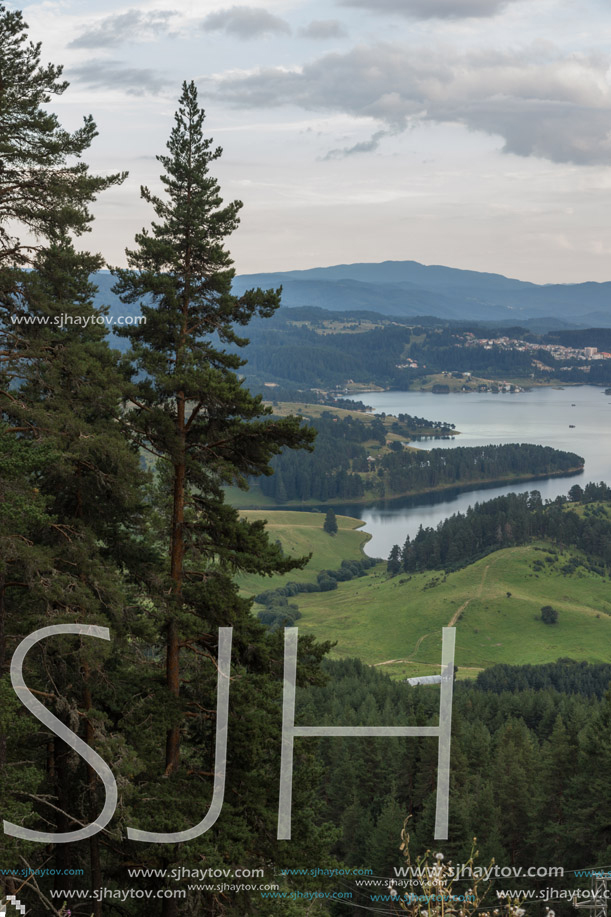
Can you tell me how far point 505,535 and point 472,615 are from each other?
36885 millimetres

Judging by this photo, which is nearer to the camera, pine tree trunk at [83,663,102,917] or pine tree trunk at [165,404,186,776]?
pine tree trunk at [83,663,102,917]

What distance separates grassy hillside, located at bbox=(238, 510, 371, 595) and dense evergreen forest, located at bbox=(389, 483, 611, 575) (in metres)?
13.6

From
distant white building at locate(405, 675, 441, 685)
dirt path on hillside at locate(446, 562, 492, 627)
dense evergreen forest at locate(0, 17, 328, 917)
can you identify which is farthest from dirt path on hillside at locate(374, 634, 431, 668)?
dense evergreen forest at locate(0, 17, 328, 917)

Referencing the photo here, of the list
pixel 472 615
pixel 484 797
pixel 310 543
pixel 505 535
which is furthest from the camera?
pixel 310 543

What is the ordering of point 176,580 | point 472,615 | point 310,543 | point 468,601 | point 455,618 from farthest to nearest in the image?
point 310,543 < point 468,601 < point 472,615 < point 455,618 < point 176,580

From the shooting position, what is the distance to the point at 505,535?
168000 millimetres

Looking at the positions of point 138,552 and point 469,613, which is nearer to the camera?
point 138,552

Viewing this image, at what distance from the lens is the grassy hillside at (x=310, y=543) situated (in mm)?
166125

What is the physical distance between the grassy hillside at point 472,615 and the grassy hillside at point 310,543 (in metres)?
10.2

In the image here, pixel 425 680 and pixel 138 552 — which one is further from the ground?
pixel 138 552

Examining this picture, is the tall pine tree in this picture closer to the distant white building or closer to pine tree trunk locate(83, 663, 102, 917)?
pine tree trunk locate(83, 663, 102, 917)

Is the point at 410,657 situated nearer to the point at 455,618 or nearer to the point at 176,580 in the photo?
the point at 455,618

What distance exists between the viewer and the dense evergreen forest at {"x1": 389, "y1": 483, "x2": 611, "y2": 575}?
16075 cm

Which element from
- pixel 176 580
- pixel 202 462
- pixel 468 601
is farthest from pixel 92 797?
pixel 468 601
